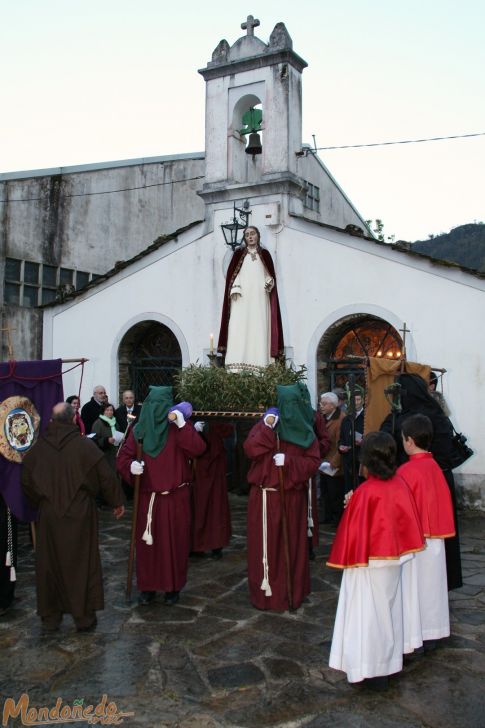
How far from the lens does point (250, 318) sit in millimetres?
10898

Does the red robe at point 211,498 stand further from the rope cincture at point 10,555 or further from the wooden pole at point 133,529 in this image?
the rope cincture at point 10,555

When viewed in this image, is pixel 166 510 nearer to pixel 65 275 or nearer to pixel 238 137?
pixel 238 137

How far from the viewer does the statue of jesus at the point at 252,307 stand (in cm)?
1082

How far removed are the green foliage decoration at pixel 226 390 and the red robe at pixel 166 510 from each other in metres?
0.89

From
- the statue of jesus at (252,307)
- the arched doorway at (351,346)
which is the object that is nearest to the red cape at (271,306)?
the statue of jesus at (252,307)

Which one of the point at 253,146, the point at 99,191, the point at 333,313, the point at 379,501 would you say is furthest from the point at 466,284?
the point at 99,191

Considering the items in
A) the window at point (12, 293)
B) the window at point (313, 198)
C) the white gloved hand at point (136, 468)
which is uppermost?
the window at point (313, 198)

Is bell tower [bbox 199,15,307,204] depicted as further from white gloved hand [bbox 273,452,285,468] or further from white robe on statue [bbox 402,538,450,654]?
white robe on statue [bbox 402,538,450,654]

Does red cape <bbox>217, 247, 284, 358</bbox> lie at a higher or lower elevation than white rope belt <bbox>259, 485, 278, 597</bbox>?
higher

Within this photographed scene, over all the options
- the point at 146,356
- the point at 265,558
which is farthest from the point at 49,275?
the point at 265,558

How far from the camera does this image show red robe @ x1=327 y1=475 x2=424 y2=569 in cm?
406

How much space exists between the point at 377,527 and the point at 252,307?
7.14 metres

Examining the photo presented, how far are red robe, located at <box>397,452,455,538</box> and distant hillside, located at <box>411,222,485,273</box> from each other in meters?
24.6

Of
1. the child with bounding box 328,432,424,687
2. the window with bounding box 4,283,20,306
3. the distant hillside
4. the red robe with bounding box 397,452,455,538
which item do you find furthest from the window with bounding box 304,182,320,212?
the child with bounding box 328,432,424,687
